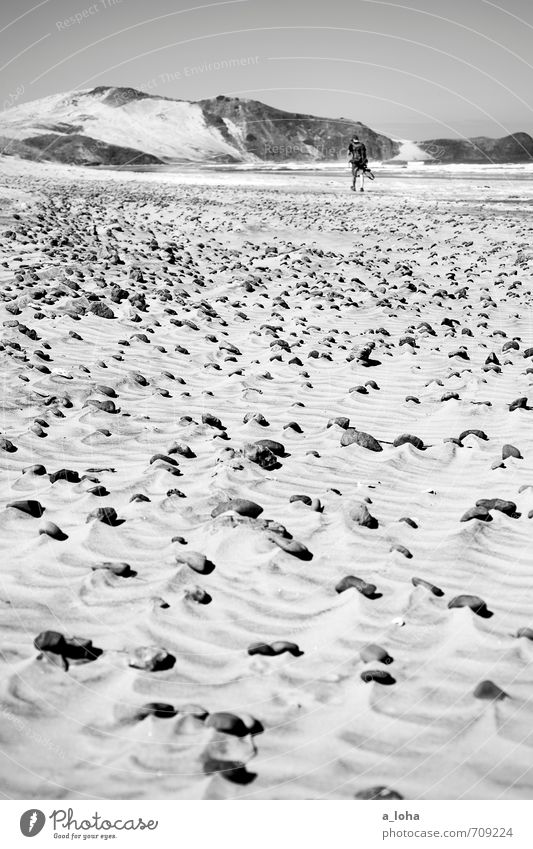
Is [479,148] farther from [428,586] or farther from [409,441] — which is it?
[428,586]

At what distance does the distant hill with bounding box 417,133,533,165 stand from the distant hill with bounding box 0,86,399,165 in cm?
467

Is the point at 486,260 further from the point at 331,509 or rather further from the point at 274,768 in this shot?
the point at 274,768

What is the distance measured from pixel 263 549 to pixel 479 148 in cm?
7313

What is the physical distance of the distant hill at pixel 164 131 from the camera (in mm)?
68000

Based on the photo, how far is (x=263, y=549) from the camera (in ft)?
13.8

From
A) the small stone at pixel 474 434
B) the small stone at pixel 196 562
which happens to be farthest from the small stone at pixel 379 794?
the small stone at pixel 474 434

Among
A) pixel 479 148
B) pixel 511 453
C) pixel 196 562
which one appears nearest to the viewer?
pixel 196 562

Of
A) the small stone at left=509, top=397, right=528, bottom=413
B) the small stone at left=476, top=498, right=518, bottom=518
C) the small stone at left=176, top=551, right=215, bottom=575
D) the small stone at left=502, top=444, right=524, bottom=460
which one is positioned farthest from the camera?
the small stone at left=509, top=397, right=528, bottom=413

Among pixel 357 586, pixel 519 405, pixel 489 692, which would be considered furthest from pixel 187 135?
pixel 489 692

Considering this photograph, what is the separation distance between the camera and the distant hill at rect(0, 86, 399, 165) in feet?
223

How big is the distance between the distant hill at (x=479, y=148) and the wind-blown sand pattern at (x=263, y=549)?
62.8m

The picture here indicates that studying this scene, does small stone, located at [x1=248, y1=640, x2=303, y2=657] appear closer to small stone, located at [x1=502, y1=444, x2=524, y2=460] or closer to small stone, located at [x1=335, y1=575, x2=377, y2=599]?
small stone, located at [x1=335, y1=575, x2=377, y2=599]

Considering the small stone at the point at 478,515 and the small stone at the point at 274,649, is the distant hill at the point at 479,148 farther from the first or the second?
the small stone at the point at 274,649

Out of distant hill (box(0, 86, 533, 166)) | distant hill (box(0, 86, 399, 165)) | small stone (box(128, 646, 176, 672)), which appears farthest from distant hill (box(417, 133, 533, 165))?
small stone (box(128, 646, 176, 672))
